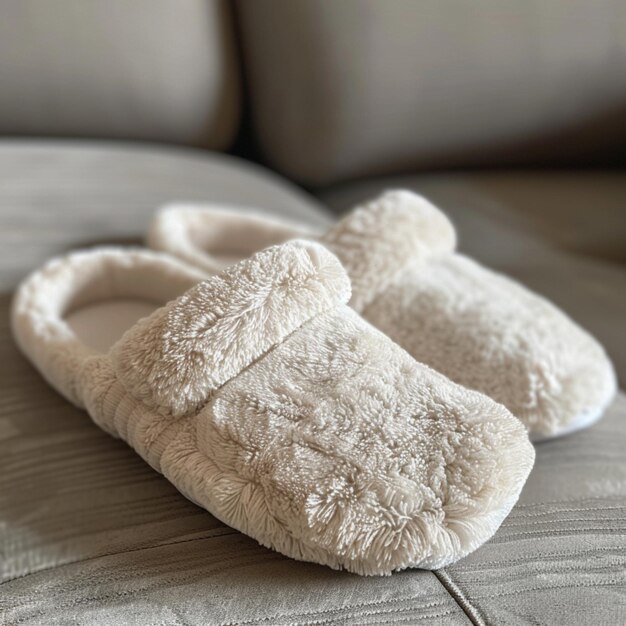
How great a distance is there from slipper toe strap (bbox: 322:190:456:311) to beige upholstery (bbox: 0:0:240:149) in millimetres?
541

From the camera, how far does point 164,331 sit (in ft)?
1.50

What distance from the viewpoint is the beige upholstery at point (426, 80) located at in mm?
1057

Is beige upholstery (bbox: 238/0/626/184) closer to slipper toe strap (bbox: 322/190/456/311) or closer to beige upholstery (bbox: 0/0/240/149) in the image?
beige upholstery (bbox: 0/0/240/149)

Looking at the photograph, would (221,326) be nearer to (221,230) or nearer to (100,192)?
(221,230)

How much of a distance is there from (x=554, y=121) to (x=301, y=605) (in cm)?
97

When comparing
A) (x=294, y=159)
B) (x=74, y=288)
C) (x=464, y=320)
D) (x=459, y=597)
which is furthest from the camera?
(x=294, y=159)

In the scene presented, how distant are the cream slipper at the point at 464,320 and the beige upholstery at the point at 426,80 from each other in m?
0.49

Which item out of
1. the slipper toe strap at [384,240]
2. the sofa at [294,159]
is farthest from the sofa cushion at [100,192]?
the slipper toe strap at [384,240]

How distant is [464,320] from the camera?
57cm

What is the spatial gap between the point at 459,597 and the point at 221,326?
0.67 ft

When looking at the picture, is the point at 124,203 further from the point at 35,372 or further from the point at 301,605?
the point at 301,605

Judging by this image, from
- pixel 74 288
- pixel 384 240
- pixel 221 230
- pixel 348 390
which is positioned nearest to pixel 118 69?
pixel 221 230

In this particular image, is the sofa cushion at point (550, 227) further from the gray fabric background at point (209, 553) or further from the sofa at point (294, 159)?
the gray fabric background at point (209, 553)

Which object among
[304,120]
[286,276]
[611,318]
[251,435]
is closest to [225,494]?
[251,435]
